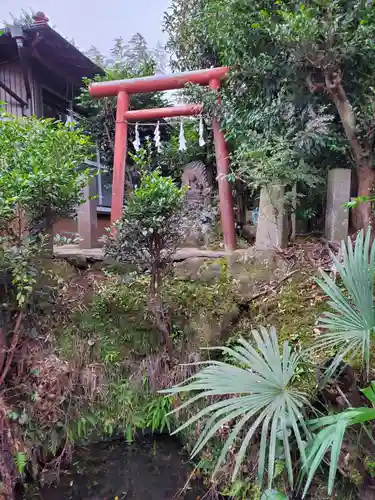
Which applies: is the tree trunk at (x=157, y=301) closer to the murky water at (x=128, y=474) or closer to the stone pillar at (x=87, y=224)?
the murky water at (x=128, y=474)

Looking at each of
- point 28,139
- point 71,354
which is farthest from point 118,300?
point 28,139

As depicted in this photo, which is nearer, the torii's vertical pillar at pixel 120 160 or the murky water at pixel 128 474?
the murky water at pixel 128 474

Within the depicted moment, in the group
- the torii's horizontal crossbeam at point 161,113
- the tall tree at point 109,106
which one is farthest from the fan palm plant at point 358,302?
the tall tree at point 109,106

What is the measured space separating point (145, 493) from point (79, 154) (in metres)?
3.27

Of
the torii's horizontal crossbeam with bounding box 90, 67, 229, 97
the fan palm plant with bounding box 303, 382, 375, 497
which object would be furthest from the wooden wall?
the fan palm plant with bounding box 303, 382, 375, 497

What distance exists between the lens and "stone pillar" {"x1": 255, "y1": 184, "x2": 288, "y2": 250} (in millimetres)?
4059

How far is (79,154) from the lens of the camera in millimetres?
3529

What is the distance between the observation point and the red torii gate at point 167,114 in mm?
4750

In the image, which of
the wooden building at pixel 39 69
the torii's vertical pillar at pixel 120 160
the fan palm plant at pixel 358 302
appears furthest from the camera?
the wooden building at pixel 39 69

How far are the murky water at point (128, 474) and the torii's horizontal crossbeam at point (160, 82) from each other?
4491 mm

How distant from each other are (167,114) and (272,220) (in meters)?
2.39

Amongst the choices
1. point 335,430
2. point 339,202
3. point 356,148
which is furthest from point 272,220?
point 335,430

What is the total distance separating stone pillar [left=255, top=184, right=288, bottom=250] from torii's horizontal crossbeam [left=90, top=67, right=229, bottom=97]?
6.17 feet

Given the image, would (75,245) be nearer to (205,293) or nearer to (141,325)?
(141,325)
